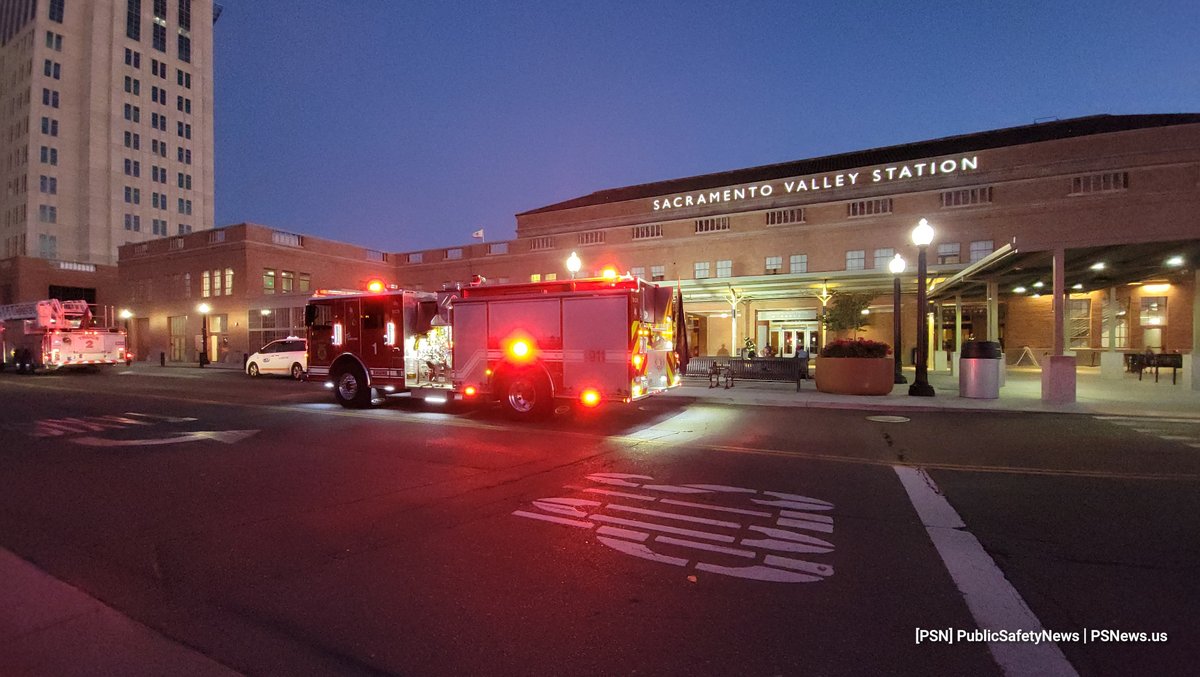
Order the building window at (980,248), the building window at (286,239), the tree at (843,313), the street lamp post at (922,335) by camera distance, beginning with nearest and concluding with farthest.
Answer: the street lamp post at (922,335)
the tree at (843,313)
the building window at (980,248)
the building window at (286,239)

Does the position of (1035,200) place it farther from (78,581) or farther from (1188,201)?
(78,581)

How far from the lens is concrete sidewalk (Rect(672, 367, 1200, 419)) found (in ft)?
42.3

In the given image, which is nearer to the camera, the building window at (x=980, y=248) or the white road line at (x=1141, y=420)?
the white road line at (x=1141, y=420)

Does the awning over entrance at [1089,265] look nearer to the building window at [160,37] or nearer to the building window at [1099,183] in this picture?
the building window at [1099,183]

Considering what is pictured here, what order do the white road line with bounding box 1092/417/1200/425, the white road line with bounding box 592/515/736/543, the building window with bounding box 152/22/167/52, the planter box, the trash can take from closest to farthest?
the white road line with bounding box 592/515/736/543
the white road line with bounding box 1092/417/1200/425
the trash can
the planter box
the building window with bounding box 152/22/167/52

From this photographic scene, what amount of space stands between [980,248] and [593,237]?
76.5ft

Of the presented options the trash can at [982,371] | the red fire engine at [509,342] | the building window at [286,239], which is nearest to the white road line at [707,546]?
the red fire engine at [509,342]

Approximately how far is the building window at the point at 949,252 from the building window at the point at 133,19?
95.6 metres

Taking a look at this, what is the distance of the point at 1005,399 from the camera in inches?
589

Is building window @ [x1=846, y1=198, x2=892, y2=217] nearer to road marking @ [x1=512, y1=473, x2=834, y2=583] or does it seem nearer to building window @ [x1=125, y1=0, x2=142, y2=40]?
road marking @ [x1=512, y1=473, x2=834, y2=583]

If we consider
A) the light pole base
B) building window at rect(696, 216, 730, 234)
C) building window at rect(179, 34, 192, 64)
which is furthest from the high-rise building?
the light pole base

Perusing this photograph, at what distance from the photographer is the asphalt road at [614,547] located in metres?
3.12

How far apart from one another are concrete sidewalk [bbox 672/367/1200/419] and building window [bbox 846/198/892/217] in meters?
16.0

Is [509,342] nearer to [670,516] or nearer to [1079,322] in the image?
[670,516]
